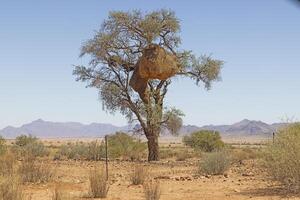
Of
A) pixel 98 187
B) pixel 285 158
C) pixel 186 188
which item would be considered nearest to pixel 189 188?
pixel 186 188

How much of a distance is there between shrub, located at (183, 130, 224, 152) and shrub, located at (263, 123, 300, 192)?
33.1 meters

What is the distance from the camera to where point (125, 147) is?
45625 mm

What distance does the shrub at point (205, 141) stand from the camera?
2002 inches

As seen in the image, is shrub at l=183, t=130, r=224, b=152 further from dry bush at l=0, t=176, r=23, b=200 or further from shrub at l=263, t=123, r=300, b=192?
dry bush at l=0, t=176, r=23, b=200

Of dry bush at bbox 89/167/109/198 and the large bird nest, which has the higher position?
the large bird nest

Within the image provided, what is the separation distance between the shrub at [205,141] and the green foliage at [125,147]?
20.0ft

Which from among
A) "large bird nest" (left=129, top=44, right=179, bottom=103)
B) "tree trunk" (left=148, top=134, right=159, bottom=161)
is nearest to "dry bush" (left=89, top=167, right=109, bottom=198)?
"large bird nest" (left=129, top=44, right=179, bottom=103)

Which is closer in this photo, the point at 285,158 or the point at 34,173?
the point at 285,158

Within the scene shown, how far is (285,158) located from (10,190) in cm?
813

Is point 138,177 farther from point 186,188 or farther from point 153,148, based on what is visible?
point 153,148

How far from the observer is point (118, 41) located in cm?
3475

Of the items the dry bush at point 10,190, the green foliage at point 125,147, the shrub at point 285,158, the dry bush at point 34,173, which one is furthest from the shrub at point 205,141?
the dry bush at point 10,190

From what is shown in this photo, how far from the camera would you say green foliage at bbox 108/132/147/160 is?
142ft

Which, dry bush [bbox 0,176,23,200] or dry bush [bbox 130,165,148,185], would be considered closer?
dry bush [bbox 0,176,23,200]
